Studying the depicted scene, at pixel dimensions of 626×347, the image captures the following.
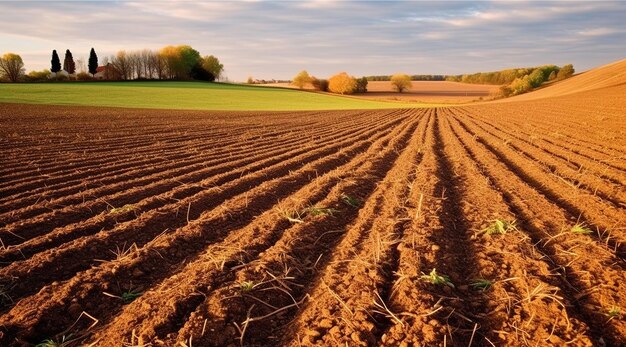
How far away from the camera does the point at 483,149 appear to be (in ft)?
38.1

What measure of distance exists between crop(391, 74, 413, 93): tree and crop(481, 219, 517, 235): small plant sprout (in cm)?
8413

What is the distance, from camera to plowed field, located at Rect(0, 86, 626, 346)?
10.2 feet

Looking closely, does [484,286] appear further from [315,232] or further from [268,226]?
[268,226]

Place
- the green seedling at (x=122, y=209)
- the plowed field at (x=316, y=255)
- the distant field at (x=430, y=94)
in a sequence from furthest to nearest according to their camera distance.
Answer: the distant field at (x=430, y=94) < the green seedling at (x=122, y=209) < the plowed field at (x=316, y=255)

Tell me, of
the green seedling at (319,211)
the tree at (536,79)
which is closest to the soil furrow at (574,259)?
the green seedling at (319,211)

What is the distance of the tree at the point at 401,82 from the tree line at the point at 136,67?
38.4 metres

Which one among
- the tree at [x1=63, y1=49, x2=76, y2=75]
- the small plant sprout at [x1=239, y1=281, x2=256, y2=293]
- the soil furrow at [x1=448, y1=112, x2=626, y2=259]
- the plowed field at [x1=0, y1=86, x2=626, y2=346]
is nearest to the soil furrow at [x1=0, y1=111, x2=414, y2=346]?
the plowed field at [x1=0, y1=86, x2=626, y2=346]

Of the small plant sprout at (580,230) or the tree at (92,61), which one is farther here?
the tree at (92,61)

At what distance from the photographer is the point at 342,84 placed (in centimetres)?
7969

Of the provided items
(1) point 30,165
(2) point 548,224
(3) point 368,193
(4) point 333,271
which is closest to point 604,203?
(2) point 548,224

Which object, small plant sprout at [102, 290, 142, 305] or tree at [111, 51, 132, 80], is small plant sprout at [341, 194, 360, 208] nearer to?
small plant sprout at [102, 290, 142, 305]

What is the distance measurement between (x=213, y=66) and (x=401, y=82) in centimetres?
Result: 4116

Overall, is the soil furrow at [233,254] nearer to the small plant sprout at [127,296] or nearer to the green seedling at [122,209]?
the small plant sprout at [127,296]

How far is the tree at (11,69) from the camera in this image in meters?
69.1
